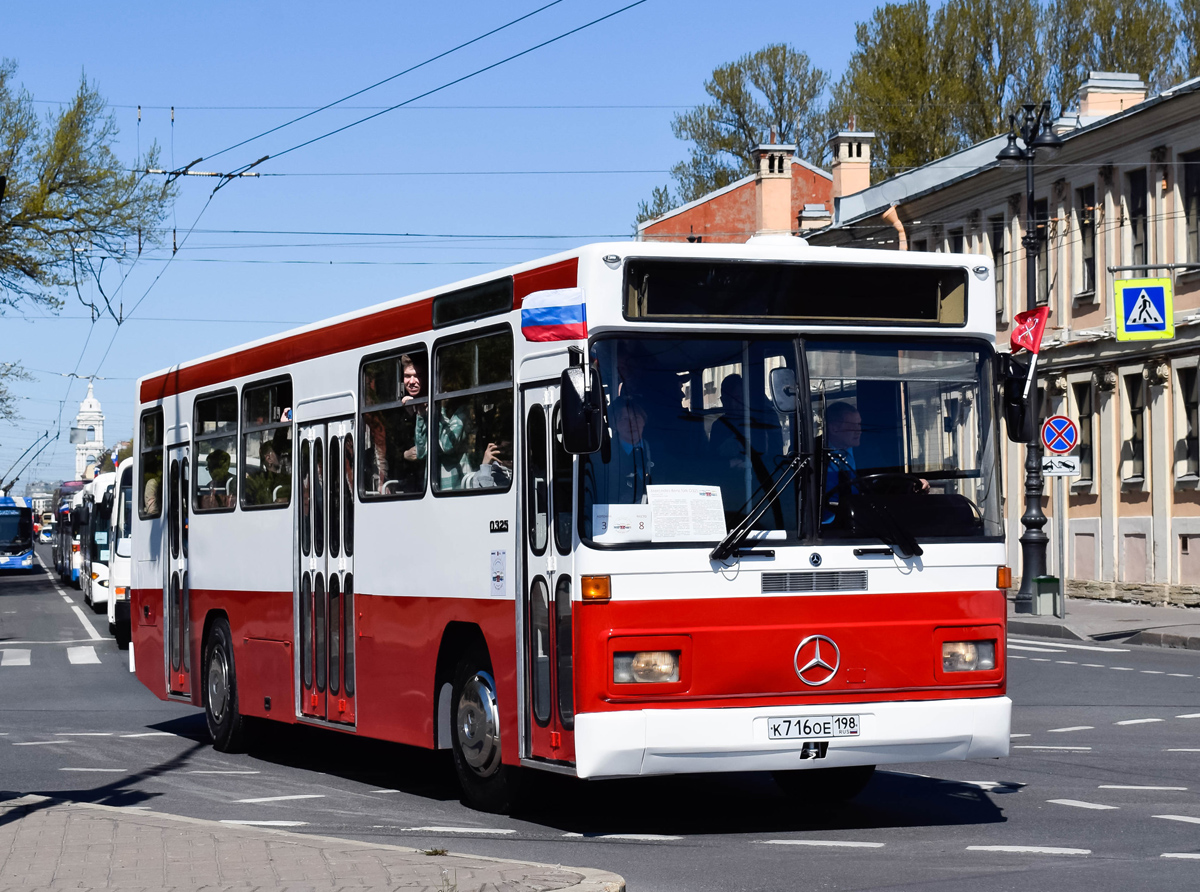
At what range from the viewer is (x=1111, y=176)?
38594 millimetres

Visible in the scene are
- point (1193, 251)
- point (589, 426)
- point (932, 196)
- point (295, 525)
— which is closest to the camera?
point (589, 426)

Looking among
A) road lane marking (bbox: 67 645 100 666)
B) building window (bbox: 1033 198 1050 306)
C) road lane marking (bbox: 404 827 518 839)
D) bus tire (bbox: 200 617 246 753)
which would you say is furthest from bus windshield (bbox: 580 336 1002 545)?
building window (bbox: 1033 198 1050 306)

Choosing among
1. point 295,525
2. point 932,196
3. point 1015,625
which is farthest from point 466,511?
point 932,196

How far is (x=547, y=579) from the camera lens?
9.70 metres

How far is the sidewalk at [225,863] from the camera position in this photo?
7.73m

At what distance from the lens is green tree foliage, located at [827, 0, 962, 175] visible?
2254 inches

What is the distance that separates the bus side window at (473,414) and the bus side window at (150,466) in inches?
239

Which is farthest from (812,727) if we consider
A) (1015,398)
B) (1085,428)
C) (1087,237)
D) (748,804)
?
(1087,237)

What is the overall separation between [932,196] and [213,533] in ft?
113

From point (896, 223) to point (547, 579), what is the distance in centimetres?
4097

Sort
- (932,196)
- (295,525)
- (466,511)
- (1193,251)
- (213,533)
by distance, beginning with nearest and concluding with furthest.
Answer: (466,511) < (295,525) < (213,533) < (1193,251) < (932,196)

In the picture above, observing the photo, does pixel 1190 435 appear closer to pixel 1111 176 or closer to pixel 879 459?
pixel 1111 176

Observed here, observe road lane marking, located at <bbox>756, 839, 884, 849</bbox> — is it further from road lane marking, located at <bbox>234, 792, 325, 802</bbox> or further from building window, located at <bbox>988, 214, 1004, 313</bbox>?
building window, located at <bbox>988, 214, 1004, 313</bbox>

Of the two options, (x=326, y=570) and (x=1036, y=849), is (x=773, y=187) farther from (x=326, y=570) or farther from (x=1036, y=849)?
(x=1036, y=849)
